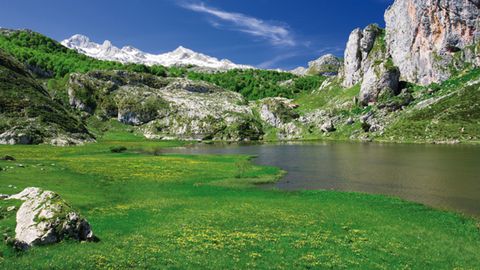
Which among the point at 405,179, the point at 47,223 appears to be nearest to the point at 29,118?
the point at 405,179

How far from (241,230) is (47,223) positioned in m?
17.1

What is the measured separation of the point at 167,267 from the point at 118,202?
25084 millimetres

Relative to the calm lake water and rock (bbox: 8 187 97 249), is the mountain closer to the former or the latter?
the calm lake water

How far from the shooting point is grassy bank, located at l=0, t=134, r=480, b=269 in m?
26.4

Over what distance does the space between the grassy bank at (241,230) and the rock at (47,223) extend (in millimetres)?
916

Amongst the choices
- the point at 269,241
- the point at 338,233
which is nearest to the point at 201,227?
the point at 269,241

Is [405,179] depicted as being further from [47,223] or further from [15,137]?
[15,137]

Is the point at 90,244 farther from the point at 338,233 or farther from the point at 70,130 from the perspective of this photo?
the point at 70,130

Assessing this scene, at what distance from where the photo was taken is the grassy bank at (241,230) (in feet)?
86.7

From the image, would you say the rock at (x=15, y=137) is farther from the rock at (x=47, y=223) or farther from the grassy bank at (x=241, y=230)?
the rock at (x=47, y=223)

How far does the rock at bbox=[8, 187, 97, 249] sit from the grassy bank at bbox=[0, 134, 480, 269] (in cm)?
92

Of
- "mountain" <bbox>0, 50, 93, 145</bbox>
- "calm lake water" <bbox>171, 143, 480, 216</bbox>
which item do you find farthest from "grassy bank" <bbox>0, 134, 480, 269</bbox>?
"mountain" <bbox>0, 50, 93, 145</bbox>

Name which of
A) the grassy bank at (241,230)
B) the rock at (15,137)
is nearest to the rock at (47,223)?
the grassy bank at (241,230)

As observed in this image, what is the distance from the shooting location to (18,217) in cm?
2884
